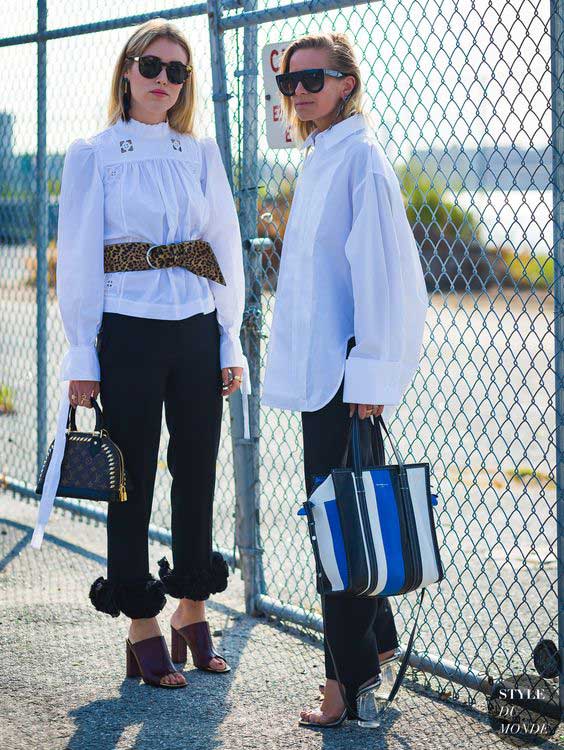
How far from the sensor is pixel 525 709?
11.1ft

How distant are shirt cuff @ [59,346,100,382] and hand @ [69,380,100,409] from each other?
23 mm

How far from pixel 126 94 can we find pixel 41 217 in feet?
7.49

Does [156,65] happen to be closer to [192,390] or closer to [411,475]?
[192,390]

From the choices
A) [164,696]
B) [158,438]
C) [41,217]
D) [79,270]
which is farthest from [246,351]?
[41,217]

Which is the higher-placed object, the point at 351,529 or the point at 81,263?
the point at 81,263

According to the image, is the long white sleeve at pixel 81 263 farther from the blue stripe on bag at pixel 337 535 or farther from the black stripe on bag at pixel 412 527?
the black stripe on bag at pixel 412 527

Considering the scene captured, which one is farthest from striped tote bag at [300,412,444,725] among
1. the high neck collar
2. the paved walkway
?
the high neck collar

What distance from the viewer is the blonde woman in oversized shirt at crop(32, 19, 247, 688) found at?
353cm

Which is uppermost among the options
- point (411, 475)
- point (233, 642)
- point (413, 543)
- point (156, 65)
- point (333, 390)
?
point (156, 65)

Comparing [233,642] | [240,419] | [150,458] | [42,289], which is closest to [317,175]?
[150,458]

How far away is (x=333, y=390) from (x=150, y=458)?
0.83m

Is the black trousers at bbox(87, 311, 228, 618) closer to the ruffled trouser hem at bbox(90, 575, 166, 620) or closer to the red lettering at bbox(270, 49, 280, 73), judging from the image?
the ruffled trouser hem at bbox(90, 575, 166, 620)

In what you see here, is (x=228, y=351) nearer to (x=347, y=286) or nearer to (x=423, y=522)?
(x=347, y=286)

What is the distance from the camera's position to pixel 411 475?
122 inches
